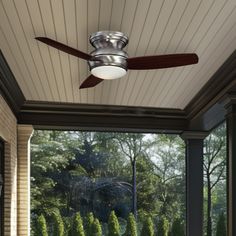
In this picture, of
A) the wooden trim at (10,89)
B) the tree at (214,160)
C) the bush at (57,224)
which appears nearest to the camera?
the wooden trim at (10,89)

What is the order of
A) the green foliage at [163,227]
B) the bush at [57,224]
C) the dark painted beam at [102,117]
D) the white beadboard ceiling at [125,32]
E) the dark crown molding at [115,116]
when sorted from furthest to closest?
the green foliage at [163,227] < the bush at [57,224] < the dark painted beam at [102,117] < the dark crown molding at [115,116] < the white beadboard ceiling at [125,32]

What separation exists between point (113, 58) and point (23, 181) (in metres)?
3.33

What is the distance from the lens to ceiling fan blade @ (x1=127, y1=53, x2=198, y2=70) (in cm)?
315

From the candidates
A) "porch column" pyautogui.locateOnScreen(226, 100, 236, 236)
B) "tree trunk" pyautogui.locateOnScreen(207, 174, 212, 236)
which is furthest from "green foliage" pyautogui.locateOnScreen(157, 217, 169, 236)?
"porch column" pyautogui.locateOnScreen(226, 100, 236, 236)

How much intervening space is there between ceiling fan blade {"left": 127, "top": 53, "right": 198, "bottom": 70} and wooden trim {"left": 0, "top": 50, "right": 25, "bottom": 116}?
4.08 feet

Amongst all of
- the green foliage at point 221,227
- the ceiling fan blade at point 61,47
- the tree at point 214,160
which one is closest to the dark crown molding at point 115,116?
the ceiling fan blade at point 61,47

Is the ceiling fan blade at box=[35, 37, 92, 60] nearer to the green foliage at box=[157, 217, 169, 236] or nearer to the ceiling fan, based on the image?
the ceiling fan

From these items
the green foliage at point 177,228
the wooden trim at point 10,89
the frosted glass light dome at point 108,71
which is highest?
the wooden trim at point 10,89

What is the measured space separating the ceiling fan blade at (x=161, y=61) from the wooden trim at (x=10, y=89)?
1.24m

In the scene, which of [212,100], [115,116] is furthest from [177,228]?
[212,100]

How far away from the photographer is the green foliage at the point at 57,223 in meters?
10.2

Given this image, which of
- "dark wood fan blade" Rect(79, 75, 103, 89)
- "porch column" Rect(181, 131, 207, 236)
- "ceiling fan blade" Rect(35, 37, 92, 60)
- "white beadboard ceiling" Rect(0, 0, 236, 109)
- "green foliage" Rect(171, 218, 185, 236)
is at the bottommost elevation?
"green foliage" Rect(171, 218, 185, 236)

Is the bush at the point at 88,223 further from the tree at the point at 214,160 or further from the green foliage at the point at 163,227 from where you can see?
the tree at the point at 214,160

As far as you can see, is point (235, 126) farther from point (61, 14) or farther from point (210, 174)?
point (210, 174)
